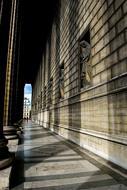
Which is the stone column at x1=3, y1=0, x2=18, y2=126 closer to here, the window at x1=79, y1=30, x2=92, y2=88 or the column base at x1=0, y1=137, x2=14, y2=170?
the window at x1=79, y1=30, x2=92, y2=88

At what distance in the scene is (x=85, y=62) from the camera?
10.4 m

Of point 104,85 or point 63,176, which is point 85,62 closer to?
point 104,85

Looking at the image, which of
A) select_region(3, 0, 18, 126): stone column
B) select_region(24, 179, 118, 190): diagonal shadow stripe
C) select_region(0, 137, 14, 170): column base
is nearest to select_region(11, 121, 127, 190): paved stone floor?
select_region(24, 179, 118, 190): diagonal shadow stripe

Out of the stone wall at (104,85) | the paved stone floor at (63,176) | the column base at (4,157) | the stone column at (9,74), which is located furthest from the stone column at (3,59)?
the stone column at (9,74)

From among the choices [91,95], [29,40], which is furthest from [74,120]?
[29,40]

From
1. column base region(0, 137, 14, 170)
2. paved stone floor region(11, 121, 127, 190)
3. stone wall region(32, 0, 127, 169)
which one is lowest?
paved stone floor region(11, 121, 127, 190)

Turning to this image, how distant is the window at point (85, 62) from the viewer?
31.8 ft

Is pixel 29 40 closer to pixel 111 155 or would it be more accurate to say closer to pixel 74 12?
pixel 74 12

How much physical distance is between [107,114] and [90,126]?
198 cm

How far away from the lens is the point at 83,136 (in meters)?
9.88

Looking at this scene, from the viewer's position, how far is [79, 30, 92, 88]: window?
9.69 meters

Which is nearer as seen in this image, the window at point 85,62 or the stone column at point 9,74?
the window at point 85,62

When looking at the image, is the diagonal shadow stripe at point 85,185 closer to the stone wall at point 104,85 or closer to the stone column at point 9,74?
the stone wall at point 104,85

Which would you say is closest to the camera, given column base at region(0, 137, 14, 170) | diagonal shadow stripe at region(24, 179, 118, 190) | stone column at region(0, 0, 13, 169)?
diagonal shadow stripe at region(24, 179, 118, 190)
